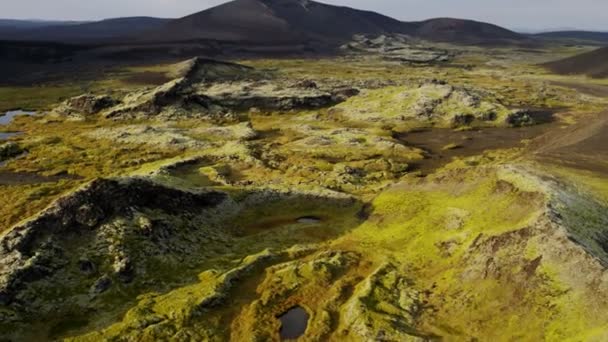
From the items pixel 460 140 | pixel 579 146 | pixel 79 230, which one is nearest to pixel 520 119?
pixel 460 140

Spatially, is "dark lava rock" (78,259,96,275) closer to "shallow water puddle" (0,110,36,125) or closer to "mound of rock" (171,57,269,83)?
"shallow water puddle" (0,110,36,125)

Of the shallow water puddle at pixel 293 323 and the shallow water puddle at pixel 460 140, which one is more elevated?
the shallow water puddle at pixel 460 140

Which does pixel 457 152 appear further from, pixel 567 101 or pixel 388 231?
pixel 567 101

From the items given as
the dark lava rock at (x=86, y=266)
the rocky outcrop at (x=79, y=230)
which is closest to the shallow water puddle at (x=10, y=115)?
the rocky outcrop at (x=79, y=230)

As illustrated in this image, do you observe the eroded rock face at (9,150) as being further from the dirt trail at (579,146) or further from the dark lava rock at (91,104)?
the dirt trail at (579,146)

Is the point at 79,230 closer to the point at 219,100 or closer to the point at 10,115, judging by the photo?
the point at 219,100

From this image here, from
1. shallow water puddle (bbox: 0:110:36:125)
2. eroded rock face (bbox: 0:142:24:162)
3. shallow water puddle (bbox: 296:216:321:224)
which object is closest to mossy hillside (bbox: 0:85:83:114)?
shallow water puddle (bbox: 0:110:36:125)

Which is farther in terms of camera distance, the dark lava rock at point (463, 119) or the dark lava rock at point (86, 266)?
the dark lava rock at point (463, 119)

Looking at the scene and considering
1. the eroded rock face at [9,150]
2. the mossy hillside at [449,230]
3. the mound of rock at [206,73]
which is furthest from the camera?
the mound of rock at [206,73]

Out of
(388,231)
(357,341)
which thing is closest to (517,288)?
(357,341)
